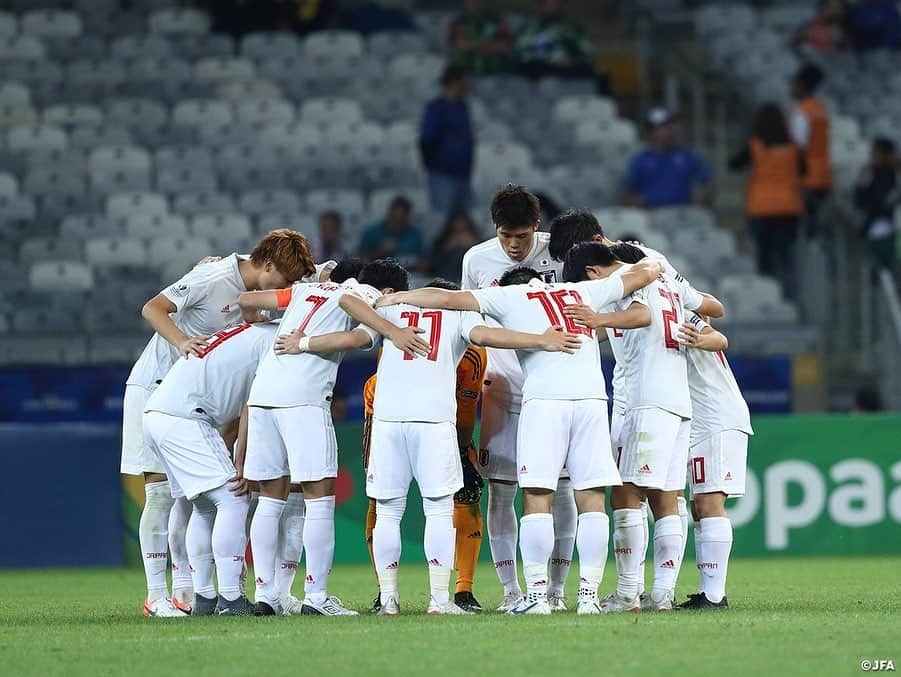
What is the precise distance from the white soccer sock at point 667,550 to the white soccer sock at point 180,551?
2.73 meters

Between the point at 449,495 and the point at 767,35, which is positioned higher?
the point at 767,35

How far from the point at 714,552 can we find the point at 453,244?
7.69 metres

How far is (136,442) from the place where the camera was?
9430 mm

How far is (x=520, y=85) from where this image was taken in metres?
20.7

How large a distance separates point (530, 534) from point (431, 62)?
1327 cm

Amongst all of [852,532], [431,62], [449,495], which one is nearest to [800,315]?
[852,532]

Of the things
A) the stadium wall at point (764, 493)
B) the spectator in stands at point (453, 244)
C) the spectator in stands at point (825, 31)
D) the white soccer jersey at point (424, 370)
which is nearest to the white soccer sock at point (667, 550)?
the white soccer jersey at point (424, 370)

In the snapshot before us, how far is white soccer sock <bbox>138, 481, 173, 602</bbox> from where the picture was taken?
8.95 metres

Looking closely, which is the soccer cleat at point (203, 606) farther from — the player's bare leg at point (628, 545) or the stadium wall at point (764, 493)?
the stadium wall at point (764, 493)

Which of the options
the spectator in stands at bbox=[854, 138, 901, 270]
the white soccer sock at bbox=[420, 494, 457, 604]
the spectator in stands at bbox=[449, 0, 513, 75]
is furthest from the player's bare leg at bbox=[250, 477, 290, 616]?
the spectator in stands at bbox=[449, 0, 513, 75]

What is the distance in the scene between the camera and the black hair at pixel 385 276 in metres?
9.07

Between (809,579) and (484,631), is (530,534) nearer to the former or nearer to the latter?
(484,631)

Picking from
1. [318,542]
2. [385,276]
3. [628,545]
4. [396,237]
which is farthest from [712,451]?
[396,237]

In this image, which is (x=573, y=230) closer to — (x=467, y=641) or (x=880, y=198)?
(x=467, y=641)
